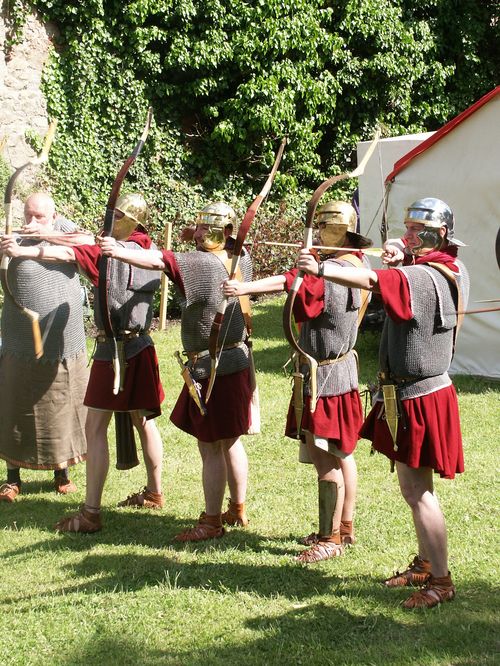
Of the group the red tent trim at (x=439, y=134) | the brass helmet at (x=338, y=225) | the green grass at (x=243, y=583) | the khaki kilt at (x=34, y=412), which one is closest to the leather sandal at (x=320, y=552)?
the green grass at (x=243, y=583)

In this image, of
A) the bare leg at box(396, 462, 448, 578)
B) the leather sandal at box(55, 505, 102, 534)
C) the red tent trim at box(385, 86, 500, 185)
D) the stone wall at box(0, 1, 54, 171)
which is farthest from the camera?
the stone wall at box(0, 1, 54, 171)

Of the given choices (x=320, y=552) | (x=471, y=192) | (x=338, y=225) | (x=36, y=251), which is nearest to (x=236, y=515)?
(x=320, y=552)

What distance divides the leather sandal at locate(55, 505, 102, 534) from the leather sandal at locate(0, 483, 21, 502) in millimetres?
760

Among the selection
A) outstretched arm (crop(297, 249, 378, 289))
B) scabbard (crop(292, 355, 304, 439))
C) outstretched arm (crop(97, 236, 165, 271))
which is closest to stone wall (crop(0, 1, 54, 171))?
outstretched arm (crop(97, 236, 165, 271))

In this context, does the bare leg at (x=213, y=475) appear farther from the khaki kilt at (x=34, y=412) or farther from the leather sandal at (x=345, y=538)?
the khaki kilt at (x=34, y=412)

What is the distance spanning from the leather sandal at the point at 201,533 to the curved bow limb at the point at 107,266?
2.74 feet

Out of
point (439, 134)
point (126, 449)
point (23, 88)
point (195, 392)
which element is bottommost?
point (126, 449)

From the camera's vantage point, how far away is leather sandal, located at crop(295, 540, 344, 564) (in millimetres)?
4496

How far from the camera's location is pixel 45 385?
5.83 meters

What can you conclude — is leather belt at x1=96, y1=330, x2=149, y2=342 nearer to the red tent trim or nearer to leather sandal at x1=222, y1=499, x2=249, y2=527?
leather sandal at x1=222, y1=499, x2=249, y2=527

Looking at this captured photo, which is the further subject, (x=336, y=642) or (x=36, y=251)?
(x=36, y=251)

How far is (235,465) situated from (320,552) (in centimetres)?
71

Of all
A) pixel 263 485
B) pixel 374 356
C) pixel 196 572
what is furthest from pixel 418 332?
pixel 374 356

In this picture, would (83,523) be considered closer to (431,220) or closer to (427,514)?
(427,514)
